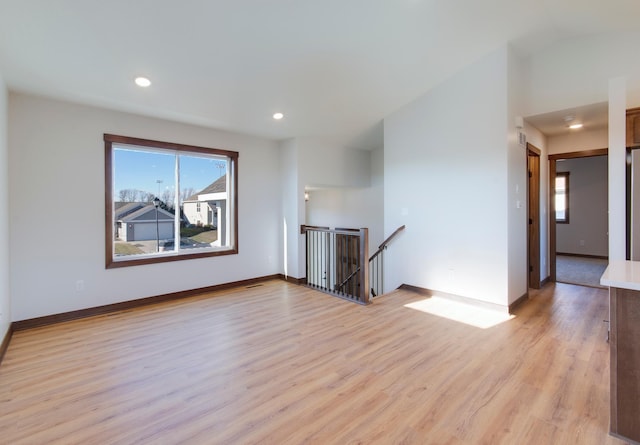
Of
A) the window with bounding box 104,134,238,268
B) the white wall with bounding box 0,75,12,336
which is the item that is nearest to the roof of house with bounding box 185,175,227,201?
the window with bounding box 104,134,238,268

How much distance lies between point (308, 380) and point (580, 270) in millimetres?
6505

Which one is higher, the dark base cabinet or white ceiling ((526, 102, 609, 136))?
white ceiling ((526, 102, 609, 136))

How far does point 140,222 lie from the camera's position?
170 inches

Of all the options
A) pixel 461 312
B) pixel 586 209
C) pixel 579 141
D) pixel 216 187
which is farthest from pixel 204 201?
pixel 586 209

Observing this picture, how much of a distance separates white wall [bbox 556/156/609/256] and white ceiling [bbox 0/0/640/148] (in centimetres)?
520

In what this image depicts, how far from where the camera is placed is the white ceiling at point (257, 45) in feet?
8.52

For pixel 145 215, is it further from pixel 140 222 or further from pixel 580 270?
pixel 580 270

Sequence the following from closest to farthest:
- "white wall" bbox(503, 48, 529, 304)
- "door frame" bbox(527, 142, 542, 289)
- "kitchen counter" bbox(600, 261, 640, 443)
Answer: "kitchen counter" bbox(600, 261, 640, 443) < "white wall" bbox(503, 48, 529, 304) < "door frame" bbox(527, 142, 542, 289)

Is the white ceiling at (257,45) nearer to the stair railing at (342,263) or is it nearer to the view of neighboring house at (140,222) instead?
the view of neighboring house at (140,222)

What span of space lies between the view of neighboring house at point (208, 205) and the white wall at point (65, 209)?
0.78m

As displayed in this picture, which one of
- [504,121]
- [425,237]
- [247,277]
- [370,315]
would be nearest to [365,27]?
[504,121]

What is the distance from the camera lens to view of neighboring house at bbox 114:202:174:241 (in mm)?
4117

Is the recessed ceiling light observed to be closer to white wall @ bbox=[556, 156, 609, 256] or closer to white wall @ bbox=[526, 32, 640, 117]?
white wall @ bbox=[526, 32, 640, 117]

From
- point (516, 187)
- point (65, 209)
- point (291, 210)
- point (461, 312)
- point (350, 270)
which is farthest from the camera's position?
point (350, 270)
